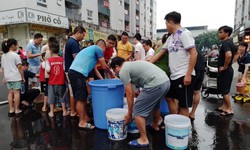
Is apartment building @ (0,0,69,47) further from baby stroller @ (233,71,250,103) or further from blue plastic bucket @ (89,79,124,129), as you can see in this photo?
baby stroller @ (233,71,250,103)

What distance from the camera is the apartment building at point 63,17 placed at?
13855 mm

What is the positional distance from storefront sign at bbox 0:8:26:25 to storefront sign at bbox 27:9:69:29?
0.42 metres

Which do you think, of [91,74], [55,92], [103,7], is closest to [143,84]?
[91,74]

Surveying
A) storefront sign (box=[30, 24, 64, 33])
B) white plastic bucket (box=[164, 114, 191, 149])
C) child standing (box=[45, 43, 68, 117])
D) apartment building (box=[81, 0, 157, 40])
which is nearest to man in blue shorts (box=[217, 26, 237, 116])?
white plastic bucket (box=[164, 114, 191, 149])

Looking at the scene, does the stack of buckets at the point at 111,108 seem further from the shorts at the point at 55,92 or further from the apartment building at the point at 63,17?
the apartment building at the point at 63,17

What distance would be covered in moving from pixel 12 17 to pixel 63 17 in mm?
4078

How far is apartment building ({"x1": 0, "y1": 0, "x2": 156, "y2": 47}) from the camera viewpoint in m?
13.9

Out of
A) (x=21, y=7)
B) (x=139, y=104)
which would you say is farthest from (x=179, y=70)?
(x=21, y=7)

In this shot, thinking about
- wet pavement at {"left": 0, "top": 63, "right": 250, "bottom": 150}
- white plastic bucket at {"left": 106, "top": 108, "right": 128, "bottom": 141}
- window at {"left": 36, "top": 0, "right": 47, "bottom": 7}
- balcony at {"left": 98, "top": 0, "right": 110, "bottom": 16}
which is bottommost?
wet pavement at {"left": 0, "top": 63, "right": 250, "bottom": 150}

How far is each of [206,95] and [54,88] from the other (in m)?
4.28

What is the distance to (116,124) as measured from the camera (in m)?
2.97

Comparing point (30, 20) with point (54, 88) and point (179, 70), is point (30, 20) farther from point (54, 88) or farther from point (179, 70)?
point (179, 70)

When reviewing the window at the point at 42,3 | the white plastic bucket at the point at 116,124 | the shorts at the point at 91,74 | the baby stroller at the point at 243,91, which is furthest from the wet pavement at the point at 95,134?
the window at the point at 42,3

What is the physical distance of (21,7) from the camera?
46.2ft
